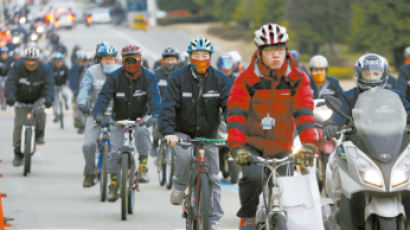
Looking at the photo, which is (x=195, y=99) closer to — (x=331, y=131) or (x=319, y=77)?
(x=331, y=131)

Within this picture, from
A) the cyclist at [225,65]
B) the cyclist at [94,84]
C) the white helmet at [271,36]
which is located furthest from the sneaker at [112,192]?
the white helmet at [271,36]

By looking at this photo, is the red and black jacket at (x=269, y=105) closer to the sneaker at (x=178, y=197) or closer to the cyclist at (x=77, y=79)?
the sneaker at (x=178, y=197)

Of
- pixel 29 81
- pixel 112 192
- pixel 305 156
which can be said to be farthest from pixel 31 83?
pixel 305 156

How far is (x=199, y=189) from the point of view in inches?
395

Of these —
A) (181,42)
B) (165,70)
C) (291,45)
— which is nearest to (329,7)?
(291,45)

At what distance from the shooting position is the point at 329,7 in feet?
216

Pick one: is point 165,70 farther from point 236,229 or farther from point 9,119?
point 9,119

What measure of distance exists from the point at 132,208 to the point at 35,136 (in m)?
4.97

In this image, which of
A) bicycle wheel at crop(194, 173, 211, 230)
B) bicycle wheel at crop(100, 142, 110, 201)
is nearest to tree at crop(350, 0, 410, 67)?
bicycle wheel at crop(100, 142, 110, 201)

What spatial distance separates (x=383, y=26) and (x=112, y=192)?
151 feet

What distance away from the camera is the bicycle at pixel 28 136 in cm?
1773

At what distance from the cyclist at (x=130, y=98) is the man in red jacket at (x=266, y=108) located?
446 cm

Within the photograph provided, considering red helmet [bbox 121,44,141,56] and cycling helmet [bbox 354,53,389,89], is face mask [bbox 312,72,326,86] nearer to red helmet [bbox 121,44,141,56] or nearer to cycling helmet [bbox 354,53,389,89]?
red helmet [bbox 121,44,141,56]

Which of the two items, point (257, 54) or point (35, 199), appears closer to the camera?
point (257, 54)
